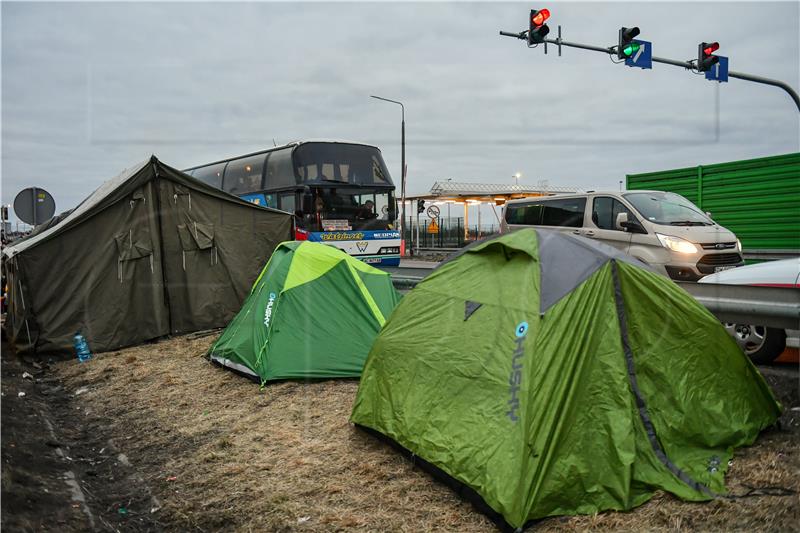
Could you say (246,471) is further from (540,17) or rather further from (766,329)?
(540,17)

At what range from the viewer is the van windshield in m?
9.70

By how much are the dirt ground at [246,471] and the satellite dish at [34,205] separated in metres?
7.07

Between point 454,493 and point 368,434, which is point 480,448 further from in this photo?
point 368,434

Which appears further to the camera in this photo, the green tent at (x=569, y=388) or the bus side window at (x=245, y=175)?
the bus side window at (x=245, y=175)

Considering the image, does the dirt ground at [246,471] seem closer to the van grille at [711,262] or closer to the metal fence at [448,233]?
the van grille at [711,262]

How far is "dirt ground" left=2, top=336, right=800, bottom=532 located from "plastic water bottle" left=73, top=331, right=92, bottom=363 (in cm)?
167

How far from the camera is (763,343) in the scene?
583 centimetres

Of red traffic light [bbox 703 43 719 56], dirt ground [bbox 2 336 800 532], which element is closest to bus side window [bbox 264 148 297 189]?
dirt ground [bbox 2 336 800 532]

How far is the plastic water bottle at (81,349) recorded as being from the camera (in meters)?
8.55

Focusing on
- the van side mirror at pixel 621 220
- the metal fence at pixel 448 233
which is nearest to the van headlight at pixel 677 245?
the van side mirror at pixel 621 220

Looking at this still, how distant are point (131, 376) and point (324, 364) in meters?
2.79

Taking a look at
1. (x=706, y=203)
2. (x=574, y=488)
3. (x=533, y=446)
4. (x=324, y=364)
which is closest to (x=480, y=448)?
(x=533, y=446)

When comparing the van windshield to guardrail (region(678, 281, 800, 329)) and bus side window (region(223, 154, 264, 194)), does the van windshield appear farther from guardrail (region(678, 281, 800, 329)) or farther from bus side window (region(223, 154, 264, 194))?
bus side window (region(223, 154, 264, 194))

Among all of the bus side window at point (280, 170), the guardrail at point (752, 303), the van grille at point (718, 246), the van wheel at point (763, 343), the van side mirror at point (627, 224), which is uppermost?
the bus side window at point (280, 170)
